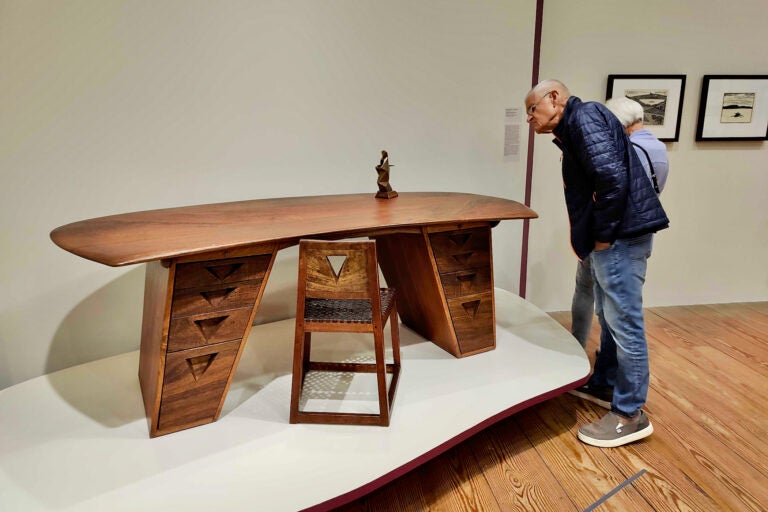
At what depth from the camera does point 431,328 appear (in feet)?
7.91

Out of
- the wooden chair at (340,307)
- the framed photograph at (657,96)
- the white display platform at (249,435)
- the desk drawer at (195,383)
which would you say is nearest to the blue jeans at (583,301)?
the white display platform at (249,435)

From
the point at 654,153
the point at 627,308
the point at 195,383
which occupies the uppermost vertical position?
the point at 654,153

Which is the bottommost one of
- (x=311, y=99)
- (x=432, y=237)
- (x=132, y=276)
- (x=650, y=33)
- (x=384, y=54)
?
(x=132, y=276)

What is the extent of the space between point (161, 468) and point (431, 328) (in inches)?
50.3

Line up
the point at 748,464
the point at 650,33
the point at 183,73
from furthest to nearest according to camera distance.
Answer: the point at 650,33
the point at 183,73
the point at 748,464

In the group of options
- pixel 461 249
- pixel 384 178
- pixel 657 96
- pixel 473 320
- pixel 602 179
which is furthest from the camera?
pixel 657 96

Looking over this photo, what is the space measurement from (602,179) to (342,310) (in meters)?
1.06

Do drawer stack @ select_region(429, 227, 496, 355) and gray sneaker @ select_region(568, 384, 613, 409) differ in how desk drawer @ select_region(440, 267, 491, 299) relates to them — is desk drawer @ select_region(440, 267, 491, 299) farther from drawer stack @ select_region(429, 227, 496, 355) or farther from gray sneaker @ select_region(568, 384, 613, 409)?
gray sneaker @ select_region(568, 384, 613, 409)

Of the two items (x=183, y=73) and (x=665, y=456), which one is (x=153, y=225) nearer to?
(x=183, y=73)

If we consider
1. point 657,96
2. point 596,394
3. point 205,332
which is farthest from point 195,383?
point 657,96

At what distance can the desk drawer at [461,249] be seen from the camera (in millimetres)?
2111

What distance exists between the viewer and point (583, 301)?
98.9 inches

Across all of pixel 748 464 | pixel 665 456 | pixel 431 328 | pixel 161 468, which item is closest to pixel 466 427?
pixel 431 328

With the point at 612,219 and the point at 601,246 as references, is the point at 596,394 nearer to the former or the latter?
the point at 601,246
